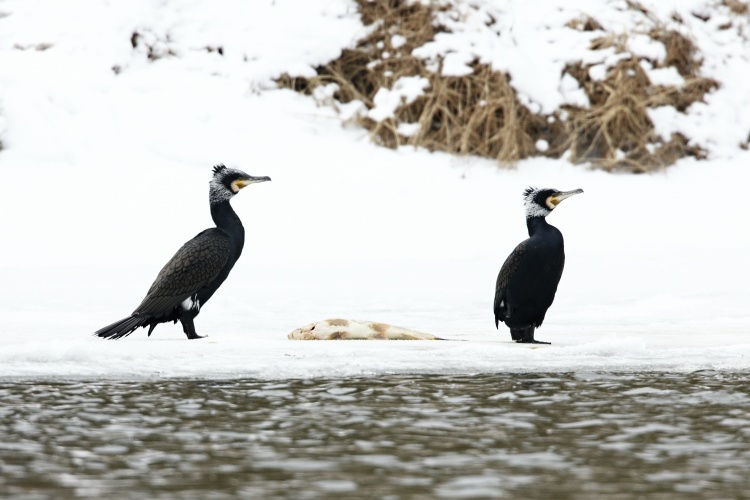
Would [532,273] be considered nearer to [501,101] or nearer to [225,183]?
[225,183]

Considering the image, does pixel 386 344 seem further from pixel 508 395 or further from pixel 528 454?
pixel 528 454

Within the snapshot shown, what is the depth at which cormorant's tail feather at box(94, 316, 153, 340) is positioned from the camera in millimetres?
8180

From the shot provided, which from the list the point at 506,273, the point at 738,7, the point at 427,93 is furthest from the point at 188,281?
the point at 738,7

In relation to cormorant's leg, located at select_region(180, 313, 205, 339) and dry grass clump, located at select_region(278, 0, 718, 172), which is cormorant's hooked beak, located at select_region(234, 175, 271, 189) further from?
dry grass clump, located at select_region(278, 0, 718, 172)

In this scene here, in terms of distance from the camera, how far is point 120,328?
Result: 325 inches

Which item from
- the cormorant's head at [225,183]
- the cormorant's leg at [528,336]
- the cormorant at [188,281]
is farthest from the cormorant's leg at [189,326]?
the cormorant's leg at [528,336]

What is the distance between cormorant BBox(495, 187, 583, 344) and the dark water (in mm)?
1363

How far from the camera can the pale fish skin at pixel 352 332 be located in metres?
8.51

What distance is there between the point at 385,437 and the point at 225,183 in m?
3.98

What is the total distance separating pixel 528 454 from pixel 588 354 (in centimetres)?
280

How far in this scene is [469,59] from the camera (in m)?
15.8

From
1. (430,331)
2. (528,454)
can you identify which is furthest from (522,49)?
(528,454)

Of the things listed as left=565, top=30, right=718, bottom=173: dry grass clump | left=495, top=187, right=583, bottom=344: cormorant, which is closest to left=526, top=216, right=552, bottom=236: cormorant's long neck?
left=495, top=187, right=583, bottom=344: cormorant

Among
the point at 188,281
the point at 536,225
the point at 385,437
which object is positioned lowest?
the point at 385,437
